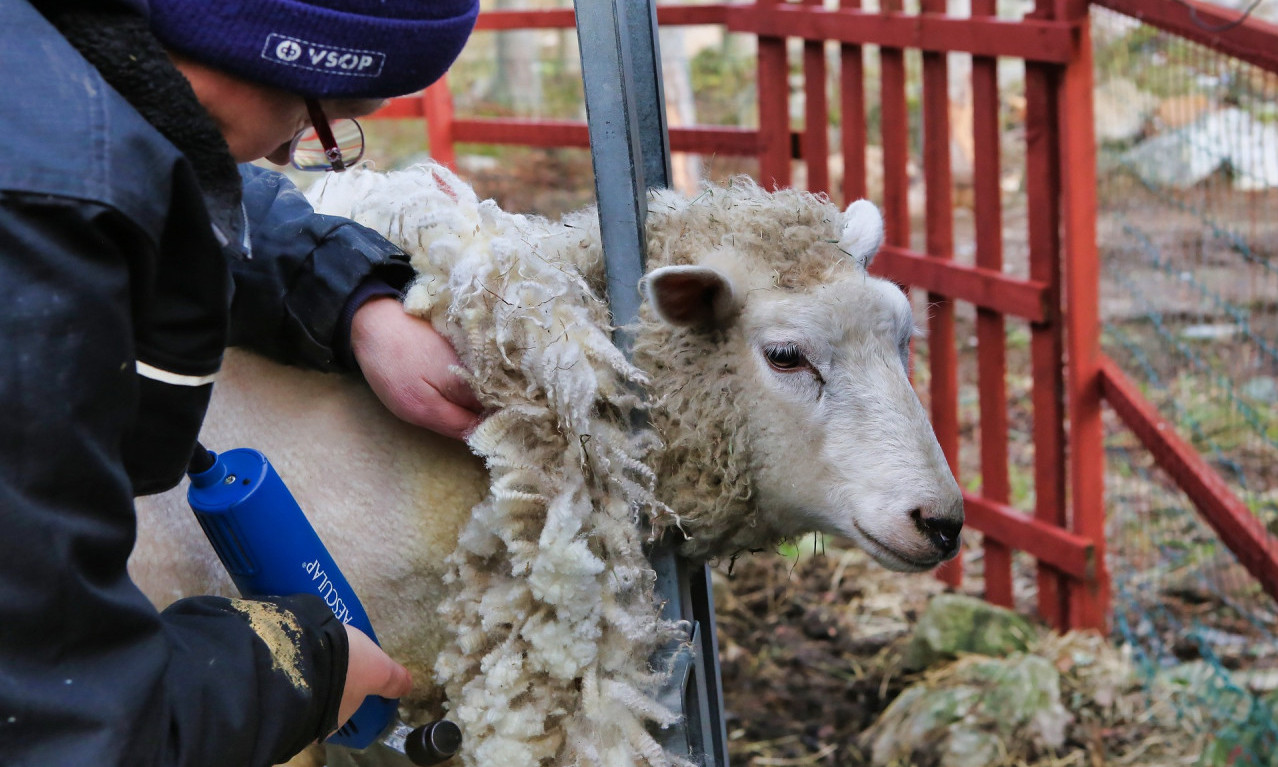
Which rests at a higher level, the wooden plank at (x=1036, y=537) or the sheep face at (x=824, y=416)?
the sheep face at (x=824, y=416)

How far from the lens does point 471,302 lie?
175 centimetres

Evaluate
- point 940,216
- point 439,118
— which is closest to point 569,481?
point 940,216

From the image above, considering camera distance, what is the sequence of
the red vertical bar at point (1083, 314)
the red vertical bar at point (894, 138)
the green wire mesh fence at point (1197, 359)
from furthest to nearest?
the red vertical bar at point (894, 138)
the red vertical bar at point (1083, 314)
the green wire mesh fence at point (1197, 359)

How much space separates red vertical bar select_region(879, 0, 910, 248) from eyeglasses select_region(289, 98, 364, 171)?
2.94 meters

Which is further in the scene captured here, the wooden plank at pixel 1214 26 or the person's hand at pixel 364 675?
the wooden plank at pixel 1214 26

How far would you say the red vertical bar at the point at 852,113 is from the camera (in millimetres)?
4430

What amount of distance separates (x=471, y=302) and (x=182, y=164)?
66 cm

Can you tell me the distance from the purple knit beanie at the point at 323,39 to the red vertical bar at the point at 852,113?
10.6 ft

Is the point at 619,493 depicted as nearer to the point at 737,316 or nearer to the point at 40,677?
the point at 737,316

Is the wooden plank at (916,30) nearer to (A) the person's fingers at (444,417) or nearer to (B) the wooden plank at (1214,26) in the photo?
(B) the wooden plank at (1214,26)

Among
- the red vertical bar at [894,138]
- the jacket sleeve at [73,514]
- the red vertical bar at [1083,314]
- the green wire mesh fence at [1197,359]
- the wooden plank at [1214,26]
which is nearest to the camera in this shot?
the jacket sleeve at [73,514]

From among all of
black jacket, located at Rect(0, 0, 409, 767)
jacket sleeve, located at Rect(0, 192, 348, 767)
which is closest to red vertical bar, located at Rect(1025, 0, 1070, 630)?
black jacket, located at Rect(0, 0, 409, 767)

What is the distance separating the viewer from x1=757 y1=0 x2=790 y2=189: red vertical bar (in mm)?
4797

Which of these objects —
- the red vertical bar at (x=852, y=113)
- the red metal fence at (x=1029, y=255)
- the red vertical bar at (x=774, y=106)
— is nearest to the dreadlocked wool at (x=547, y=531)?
the red metal fence at (x=1029, y=255)
